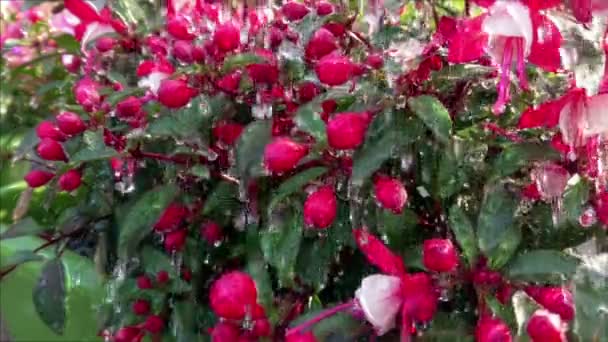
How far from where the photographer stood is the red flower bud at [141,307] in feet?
3.05

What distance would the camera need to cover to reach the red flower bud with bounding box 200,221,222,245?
0.91 m

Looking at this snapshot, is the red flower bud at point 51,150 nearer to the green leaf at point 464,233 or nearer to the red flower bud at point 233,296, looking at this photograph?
the red flower bud at point 233,296

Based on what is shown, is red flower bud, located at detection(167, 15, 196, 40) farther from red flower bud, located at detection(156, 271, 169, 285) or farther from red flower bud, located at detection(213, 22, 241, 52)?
red flower bud, located at detection(156, 271, 169, 285)

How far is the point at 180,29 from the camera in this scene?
0.89m

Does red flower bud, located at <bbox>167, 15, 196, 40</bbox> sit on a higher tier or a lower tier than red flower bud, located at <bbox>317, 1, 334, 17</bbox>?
lower

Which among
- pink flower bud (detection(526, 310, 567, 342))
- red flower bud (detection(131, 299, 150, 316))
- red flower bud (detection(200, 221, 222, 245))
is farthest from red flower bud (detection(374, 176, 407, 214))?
red flower bud (detection(131, 299, 150, 316))

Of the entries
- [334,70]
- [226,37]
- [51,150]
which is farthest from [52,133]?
[334,70]

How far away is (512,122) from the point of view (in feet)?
2.66

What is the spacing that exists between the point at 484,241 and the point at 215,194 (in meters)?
0.33

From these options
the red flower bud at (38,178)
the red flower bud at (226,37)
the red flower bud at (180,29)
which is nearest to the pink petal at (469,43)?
the red flower bud at (226,37)

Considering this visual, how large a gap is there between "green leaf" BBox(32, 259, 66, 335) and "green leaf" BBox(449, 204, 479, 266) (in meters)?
0.55

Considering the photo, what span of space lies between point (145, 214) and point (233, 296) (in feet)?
0.91

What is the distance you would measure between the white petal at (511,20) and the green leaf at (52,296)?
68cm

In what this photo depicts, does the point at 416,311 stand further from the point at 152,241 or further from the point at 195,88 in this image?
the point at 152,241
